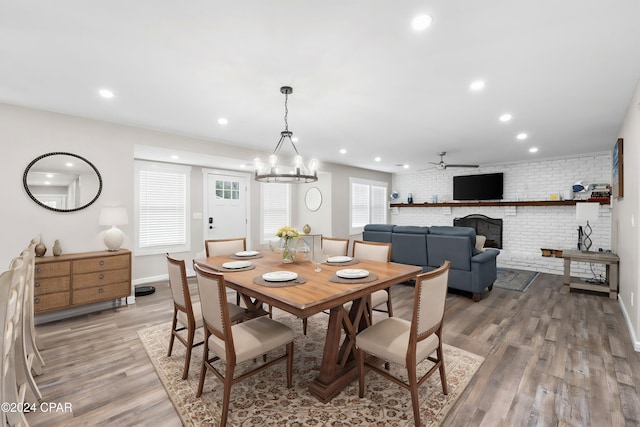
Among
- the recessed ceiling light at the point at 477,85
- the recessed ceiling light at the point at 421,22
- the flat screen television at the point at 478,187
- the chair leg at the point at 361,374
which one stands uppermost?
the recessed ceiling light at the point at 477,85

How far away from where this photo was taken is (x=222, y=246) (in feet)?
11.5

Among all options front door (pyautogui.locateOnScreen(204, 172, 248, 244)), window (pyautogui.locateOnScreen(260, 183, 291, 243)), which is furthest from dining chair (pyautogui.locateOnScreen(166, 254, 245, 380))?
window (pyautogui.locateOnScreen(260, 183, 291, 243))

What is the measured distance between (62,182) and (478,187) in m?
7.80

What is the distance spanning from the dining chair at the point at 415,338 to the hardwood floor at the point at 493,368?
1.27ft

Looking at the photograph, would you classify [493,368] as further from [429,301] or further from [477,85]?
[477,85]

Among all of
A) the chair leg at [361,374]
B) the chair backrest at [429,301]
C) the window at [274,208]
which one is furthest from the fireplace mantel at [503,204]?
the chair leg at [361,374]

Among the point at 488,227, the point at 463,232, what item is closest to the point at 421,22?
the point at 463,232

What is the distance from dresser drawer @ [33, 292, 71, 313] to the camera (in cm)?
306

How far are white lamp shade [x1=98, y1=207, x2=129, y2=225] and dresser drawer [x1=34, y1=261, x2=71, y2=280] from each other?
0.59m

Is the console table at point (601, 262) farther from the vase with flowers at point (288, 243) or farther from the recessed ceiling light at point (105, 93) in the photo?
the recessed ceiling light at point (105, 93)

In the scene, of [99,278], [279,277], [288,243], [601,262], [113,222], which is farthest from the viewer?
[601,262]

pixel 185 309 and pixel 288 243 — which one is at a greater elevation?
pixel 288 243

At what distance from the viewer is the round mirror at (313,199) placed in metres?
6.92

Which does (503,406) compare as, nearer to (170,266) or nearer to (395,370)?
(395,370)
